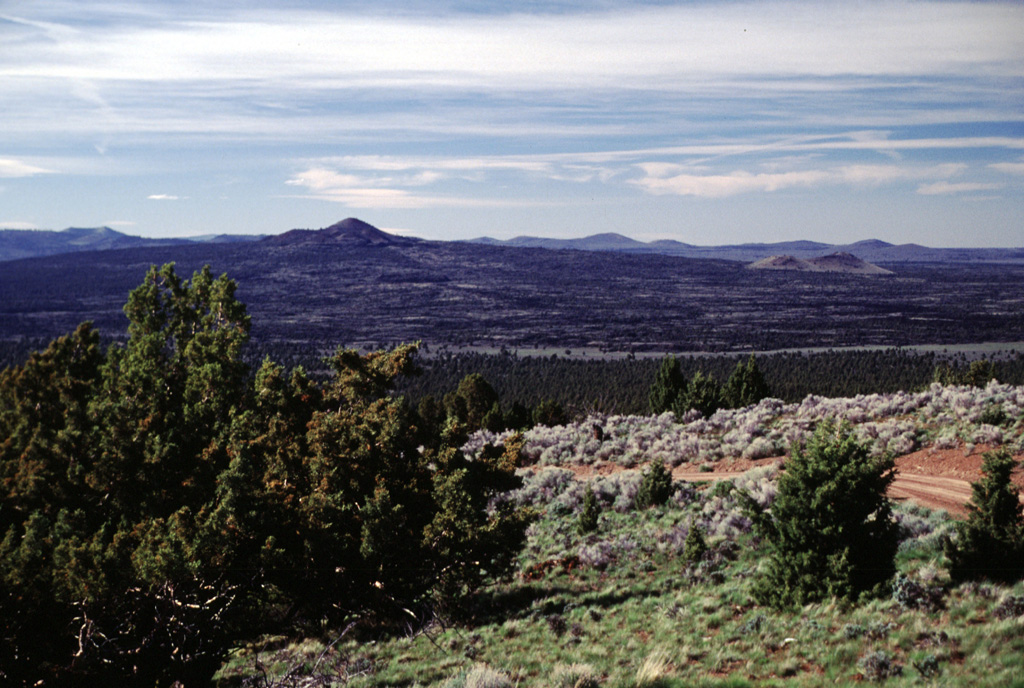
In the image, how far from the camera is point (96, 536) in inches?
505

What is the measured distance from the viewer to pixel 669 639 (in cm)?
1346

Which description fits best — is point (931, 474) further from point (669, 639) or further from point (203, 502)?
point (203, 502)

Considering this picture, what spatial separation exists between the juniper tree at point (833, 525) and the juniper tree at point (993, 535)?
43.7 inches

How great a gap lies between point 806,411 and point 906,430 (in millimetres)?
6596

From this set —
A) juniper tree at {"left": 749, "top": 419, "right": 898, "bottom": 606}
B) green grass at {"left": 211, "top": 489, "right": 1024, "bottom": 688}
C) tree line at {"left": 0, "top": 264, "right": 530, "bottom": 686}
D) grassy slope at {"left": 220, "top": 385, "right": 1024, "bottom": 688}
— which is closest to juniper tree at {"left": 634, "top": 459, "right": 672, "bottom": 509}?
grassy slope at {"left": 220, "top": 385, "right": 1024, "bottom": 688}

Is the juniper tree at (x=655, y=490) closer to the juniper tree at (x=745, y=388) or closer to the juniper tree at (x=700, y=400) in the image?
the juniper tree at (x=700, y=400)

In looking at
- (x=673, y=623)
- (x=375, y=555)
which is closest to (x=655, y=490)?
(x=673, y=623)

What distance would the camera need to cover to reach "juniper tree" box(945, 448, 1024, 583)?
1285cm

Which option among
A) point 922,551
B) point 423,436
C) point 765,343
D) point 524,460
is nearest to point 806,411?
point 524,460

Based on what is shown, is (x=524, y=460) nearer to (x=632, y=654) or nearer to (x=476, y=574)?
(x=476, y=574)

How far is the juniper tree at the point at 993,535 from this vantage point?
12852mm

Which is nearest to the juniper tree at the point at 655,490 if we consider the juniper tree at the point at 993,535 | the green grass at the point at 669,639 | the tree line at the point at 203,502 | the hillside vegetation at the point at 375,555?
the hillside vegetation at the point at 375,555

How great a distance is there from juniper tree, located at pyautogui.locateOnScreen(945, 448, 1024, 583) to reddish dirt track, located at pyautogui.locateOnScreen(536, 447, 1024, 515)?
283 cm

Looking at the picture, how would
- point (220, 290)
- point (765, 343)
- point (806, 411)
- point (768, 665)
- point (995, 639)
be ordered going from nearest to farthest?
point (995, 639) < point (768, 665) < point (220, 290) < point (806, 411) < point (765, 343)
